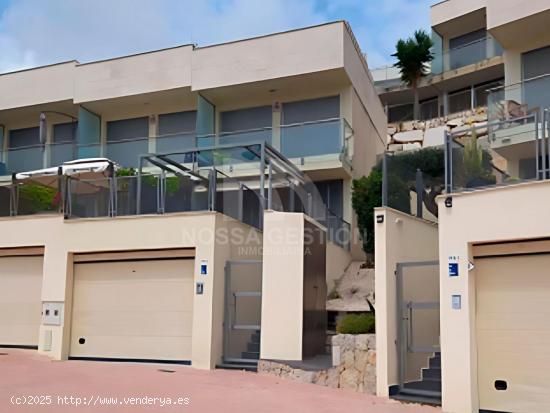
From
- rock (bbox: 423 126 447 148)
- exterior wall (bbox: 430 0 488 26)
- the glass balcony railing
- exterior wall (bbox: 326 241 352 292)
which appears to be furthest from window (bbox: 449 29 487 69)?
exterior wall (bbox: 326 241 352 292)

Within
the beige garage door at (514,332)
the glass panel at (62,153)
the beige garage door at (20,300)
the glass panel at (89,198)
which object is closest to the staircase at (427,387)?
the beige garage door at (514,332)

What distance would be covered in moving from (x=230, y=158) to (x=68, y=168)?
4.57m

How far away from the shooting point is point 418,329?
1217cm

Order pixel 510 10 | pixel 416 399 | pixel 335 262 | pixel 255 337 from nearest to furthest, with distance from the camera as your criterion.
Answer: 1. pixel 416 399
2. pixel 255 337
3. pixel 335 262
4. pixel 510 10

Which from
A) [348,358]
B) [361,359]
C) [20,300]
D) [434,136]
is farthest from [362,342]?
[434,136]

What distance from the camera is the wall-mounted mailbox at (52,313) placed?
1551 centimetres

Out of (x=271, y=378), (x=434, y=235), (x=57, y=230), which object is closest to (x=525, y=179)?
(x=434, y=235)

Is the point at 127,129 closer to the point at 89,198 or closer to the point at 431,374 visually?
the point at 89,198

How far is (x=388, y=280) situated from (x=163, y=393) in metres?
4.38

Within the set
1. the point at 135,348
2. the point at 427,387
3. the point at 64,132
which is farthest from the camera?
the point at 64,132

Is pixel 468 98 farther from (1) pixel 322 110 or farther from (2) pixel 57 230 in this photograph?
(2) pixel 57 230

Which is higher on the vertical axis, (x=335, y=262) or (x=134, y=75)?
(x=134, y=75)

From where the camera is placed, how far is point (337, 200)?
67.3 ft

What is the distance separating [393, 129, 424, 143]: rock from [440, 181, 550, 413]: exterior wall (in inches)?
799
